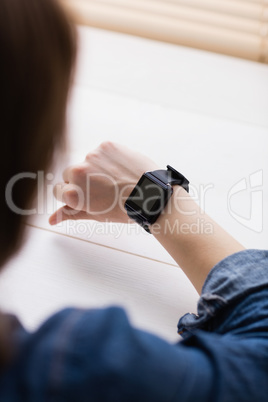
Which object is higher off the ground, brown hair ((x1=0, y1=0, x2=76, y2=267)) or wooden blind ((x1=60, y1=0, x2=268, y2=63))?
wooden blind ((x1=60, y1=0, x2=268, y2=63))

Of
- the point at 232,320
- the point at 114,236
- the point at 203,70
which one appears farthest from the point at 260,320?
the point at 203,70

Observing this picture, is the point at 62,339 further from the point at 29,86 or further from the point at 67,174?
the point at 67,174

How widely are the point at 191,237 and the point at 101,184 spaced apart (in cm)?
19

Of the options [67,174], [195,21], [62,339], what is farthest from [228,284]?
[195,21]

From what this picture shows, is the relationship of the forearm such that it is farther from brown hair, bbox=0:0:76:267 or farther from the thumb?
brown hair, bbox=0:0:76:267

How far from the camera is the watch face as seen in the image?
57cm

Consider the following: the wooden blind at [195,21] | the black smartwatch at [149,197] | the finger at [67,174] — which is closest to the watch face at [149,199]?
the black smartwatch at [149,197]

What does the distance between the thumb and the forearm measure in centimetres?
13

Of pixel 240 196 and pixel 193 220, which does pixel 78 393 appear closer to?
pixel 193 220

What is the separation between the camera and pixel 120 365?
27 cm

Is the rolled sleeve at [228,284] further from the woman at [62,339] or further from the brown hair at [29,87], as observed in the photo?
the brown hair at [29,87]

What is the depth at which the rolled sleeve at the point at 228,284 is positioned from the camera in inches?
16.4

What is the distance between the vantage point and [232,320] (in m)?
0.41

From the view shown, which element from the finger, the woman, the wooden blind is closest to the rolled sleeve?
the woman
